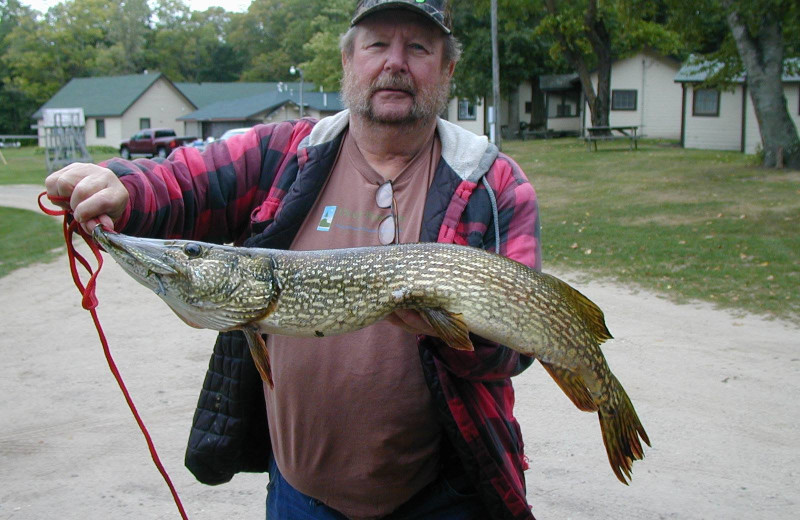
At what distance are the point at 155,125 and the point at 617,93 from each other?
42.4 meters

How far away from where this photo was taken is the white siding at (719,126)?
3136 cm

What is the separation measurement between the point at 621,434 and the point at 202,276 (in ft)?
4.87

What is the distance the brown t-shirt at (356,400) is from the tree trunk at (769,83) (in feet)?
54.7

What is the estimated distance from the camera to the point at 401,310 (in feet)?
7.73

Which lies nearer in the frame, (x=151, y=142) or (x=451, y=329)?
(x=451, y=329)

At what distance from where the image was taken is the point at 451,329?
7.49 feet

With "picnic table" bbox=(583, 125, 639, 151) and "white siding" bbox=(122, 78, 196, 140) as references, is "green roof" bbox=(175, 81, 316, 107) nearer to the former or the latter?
"white siding" bbox=(122, 78, 196, 140)

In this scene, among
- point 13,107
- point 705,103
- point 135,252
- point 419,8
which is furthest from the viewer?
point 13,107

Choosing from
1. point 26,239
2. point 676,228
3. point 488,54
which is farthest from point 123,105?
point 676,228

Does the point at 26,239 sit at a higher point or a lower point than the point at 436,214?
lower

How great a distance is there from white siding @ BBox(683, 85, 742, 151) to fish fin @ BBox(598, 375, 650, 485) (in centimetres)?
3182

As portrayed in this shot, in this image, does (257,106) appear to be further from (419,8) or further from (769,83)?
(419,8)

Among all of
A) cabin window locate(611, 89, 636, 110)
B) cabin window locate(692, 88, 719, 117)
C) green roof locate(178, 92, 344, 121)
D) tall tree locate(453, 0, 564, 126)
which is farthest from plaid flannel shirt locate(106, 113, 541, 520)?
green roof locate(178, 92, 344, 121)

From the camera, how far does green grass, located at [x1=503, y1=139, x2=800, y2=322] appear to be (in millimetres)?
9180
